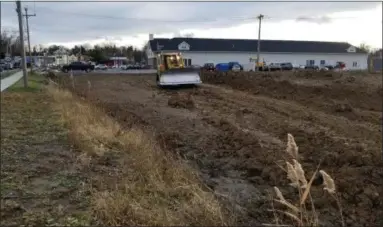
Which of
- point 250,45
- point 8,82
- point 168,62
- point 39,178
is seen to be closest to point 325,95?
point 168,62

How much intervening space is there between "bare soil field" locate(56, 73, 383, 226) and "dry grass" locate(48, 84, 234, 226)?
76 cm

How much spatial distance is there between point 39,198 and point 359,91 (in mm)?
24034

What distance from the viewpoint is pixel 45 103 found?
20969 millimetres

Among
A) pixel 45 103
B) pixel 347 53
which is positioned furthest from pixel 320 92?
pixel 347 53

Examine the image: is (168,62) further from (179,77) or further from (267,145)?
(267,145)

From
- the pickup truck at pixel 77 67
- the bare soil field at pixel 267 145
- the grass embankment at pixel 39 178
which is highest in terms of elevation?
the grass embankment at pixel 39 178

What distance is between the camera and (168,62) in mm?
33312

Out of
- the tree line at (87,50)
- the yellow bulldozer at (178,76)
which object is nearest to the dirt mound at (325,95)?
the yellow bulldozer at (178,76)

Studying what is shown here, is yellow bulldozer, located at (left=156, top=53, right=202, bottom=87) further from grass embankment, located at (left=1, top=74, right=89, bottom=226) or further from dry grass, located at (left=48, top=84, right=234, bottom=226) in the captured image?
dry grass, located at (left=48, top=84, right=234, bottom=226)

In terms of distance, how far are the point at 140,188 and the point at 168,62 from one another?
2732 cm

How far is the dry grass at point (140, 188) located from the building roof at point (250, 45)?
3249 inches

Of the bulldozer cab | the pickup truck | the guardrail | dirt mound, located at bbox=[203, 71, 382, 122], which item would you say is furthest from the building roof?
dirt mound, located at bbox=[203, 71, 382, 122]

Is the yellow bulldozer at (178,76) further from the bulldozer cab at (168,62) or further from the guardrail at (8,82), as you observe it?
the guardrail at (8,82)

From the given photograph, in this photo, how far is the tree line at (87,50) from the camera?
130725mm
